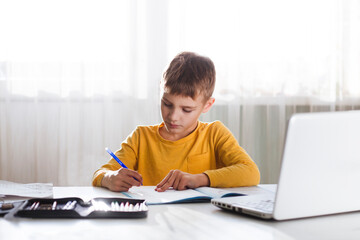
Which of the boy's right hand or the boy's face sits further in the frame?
the boy's face

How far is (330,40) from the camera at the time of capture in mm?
2836

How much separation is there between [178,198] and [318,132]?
0.38m

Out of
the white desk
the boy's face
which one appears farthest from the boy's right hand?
the boy's face

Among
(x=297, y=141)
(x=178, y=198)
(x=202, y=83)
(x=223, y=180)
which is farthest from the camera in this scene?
(x=202, y=83)

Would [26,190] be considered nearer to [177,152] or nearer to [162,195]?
[162,195]

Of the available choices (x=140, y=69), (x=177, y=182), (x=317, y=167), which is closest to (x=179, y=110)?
(x=177, y=182)

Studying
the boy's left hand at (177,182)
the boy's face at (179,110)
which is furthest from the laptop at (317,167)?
the boy's face at (179,110)

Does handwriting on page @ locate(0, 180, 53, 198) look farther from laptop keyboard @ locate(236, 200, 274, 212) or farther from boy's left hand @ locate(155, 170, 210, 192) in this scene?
laptop keyboard @ locate(236, 200, 274, 212)

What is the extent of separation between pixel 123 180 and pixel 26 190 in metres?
0.23

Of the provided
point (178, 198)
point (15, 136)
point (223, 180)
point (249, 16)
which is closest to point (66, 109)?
point (15, 136)

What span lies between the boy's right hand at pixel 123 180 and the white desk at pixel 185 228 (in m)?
0.25

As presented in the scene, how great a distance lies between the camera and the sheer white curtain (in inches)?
102

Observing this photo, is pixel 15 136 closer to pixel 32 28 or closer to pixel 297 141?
pixel 32 28

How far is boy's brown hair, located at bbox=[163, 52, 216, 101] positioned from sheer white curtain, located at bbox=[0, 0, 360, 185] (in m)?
1.06
